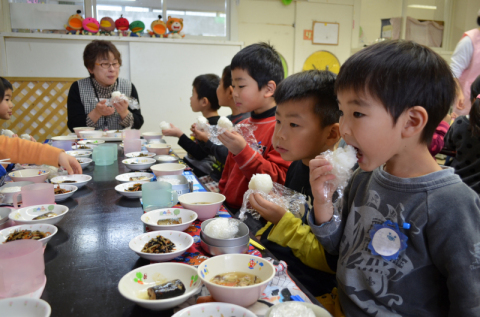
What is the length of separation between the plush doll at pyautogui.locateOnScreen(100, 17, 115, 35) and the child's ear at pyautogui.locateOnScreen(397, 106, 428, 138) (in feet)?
18.9

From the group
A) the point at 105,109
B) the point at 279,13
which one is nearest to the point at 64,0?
the point at 105,109

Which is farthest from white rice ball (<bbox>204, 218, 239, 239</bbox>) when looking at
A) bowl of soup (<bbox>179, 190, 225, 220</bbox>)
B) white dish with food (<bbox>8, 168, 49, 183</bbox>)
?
white dish with food (<bbox>8, 168, 49, 183</bbox>)

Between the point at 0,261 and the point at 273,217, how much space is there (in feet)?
2.91

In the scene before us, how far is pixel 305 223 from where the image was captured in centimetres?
144

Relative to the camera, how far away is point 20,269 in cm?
83

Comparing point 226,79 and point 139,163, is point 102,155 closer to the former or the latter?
point 139,163

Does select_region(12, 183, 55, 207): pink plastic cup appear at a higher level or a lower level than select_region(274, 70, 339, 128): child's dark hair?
lower

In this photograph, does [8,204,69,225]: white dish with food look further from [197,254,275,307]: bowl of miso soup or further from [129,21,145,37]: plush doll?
A: [129,21,145,37]: plush doll

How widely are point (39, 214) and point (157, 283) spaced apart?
76 cm

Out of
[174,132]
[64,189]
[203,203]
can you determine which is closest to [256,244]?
[203,203]

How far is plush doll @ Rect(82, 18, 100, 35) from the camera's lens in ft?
17.9

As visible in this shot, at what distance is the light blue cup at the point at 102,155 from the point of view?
7.64 ft

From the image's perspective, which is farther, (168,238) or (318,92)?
(318,92)

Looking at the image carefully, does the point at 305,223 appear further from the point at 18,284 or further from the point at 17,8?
the point at 17,8
